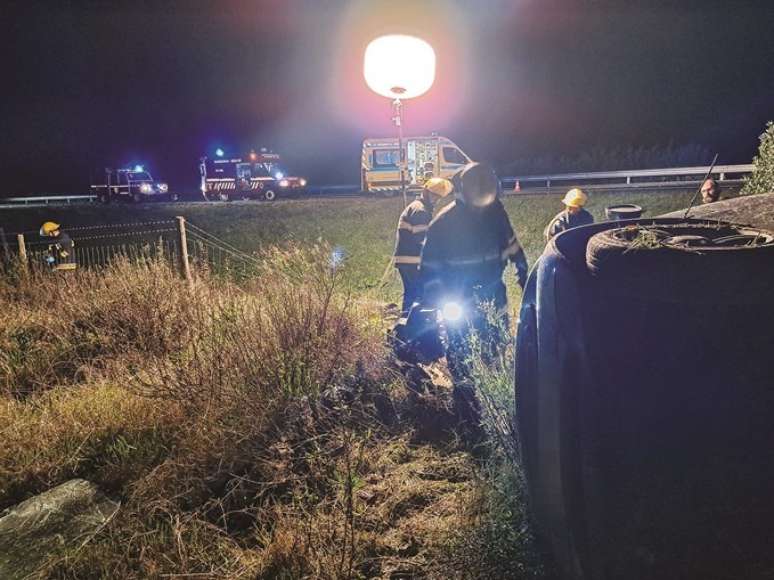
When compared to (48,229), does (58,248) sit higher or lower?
lower

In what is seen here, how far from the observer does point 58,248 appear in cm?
729

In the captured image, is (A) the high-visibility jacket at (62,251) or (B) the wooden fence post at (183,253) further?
(A) the high-visibility jacket at (62,251)

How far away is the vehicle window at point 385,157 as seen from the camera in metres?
17.0

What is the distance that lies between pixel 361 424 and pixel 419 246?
2794mm

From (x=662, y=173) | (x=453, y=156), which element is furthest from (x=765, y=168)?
(x=453, y=156)

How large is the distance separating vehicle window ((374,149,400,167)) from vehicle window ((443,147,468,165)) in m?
1.85

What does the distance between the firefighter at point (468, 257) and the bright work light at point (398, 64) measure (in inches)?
60.6

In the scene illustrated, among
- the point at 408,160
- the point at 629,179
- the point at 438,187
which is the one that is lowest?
the point at 438,187

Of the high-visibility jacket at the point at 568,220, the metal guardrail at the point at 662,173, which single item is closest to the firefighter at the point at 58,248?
the high-visibility jacket at the point at 568,220

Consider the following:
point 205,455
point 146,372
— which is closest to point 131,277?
point 146,372

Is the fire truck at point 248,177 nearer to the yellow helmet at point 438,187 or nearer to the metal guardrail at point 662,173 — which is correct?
the metal guardrail at point 662,173

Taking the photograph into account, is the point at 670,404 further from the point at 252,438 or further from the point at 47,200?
the point at 47,200

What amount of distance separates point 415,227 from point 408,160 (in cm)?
1269

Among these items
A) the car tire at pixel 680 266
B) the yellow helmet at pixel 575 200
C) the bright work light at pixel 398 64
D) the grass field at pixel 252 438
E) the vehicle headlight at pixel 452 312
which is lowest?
the grass field at pixel 252 438
